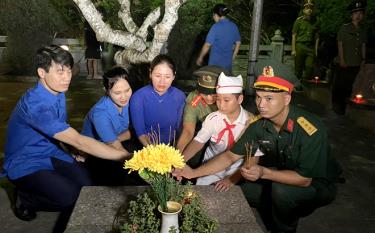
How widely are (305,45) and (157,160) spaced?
931 centimetres

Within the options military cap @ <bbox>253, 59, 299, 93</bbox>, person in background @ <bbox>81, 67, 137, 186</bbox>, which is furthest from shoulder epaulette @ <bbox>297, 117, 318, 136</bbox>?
person in background @ <bbox>81, 67, 137, 186</bbox>

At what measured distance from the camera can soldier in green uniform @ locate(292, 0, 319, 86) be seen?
10516 millimetres

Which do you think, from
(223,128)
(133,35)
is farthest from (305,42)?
(223,128)

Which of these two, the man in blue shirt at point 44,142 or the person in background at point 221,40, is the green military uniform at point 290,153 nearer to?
the man in blue shirt at point 44,142

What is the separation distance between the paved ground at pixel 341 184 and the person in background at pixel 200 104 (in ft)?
4.74

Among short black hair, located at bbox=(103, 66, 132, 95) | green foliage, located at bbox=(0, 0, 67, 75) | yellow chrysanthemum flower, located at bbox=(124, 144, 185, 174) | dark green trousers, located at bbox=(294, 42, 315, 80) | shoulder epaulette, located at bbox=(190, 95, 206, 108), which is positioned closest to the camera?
yellow chrysanthemum flower, located at bbox=(124, 144, 185, 174)

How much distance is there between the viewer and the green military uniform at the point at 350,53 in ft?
25.2

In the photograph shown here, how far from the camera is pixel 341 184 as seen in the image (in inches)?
193

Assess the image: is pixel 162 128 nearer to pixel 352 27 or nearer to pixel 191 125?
pixel 191 125

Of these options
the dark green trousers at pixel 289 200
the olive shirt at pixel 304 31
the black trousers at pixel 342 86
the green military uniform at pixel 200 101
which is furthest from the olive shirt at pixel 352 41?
the dark green trousers at pixel 289 200

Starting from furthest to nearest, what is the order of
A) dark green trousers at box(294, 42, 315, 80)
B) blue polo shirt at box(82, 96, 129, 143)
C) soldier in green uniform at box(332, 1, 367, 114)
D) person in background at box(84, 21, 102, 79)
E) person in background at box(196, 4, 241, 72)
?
person in background at box(84, 21, 102, 79), dark green trousers at box(294, 42, 315, 80), soldier in green uniform at box(332, 1, 367, 114), person in background at box(196, 4, 241, 72), blue polo shirt at box(82, 96, 129, 143)

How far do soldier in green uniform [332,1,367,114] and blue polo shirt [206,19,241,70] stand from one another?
81.6 inches

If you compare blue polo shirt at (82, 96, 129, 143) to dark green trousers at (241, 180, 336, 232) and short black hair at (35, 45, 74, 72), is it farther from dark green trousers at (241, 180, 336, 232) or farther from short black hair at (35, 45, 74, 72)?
dark green trousers at (241, 180, 336, 232)

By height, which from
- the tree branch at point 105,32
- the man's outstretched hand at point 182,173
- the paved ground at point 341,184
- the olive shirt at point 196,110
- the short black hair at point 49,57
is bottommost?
the paved ground at point 341,184
